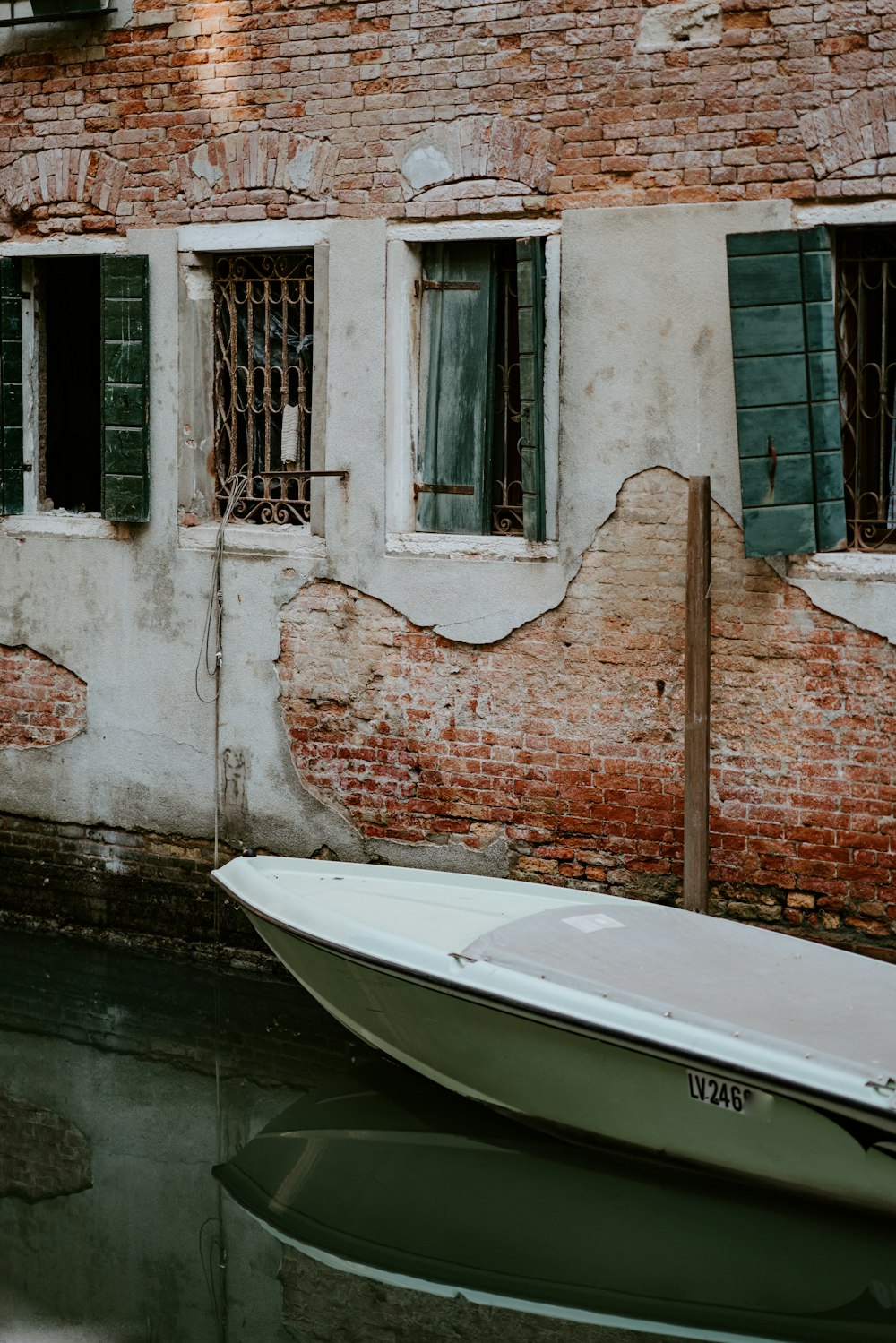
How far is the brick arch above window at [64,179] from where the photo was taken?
6977mm

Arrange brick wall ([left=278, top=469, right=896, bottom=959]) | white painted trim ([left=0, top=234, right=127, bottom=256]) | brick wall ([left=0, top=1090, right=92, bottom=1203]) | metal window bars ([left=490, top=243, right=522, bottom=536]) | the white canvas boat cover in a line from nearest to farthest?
the white canvas boat cover, brick wall ([left=0, top=1090, right=92, bottom=1203]), brick wall ([left=278, top=469, right=896, bottom=959]), metal window bars ([left=490, top=243, right=522, bottom=536]), white painted trim ([left=0, top=234, right=127, bottom=256])

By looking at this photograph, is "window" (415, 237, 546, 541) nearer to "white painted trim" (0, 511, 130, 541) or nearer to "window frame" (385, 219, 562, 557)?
"window frame" (385, 219, 562, 557)


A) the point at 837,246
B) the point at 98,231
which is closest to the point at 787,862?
the point at 837,246

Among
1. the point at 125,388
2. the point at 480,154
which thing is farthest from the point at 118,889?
the point at 480,154

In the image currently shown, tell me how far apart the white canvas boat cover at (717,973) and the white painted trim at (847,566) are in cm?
128

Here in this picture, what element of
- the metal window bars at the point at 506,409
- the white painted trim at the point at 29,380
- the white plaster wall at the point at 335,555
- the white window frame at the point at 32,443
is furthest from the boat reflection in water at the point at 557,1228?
the white painted trim at the point at 29,380

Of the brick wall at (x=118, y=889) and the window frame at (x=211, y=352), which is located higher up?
the window frame at (x=211, y=352)

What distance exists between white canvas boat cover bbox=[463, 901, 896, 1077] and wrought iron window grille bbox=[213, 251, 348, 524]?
7.79 ft

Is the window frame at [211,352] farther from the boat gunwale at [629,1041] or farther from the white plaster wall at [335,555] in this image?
the boat gunwale at [629,1041]

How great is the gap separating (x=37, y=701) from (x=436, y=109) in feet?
10.3

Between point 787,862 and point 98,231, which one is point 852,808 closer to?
point 787,862

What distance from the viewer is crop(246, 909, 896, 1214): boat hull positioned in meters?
4.48

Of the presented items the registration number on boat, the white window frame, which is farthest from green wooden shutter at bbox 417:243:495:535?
the registration number on boat

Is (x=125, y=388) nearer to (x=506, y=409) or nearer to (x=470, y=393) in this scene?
(x=470, y=393)
